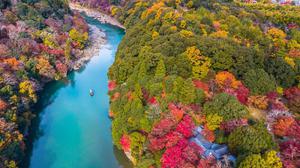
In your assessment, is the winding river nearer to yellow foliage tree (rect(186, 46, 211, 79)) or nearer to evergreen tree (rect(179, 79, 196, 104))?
evergreen tree (rect(179, 79, 196, 104))

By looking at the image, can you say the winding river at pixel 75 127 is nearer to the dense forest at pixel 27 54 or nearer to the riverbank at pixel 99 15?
the dense forest at pixel 27 54

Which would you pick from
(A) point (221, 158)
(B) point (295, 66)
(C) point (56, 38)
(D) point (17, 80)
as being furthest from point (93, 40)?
(A) point (221, 158)

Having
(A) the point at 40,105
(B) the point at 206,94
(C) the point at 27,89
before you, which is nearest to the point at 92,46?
(A) the point at 40,105

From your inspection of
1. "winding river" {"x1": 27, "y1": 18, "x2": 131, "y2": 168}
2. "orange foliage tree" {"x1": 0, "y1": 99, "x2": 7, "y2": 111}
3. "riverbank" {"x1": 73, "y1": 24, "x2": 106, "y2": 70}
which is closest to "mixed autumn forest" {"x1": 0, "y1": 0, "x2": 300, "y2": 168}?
"orange foliage tree" {"x1": 0, "y1": 99, "x2": 7, "y2": 111}

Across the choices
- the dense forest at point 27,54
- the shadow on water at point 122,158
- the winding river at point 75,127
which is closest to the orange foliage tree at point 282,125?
the shadow on water at point 122,158

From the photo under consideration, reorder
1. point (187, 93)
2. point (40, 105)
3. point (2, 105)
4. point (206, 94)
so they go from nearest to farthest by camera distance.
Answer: point (187, 93)
point (206, 94)
point (2, 105)
point (40, 105)

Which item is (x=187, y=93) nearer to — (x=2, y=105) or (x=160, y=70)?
(x=160, y=70)
